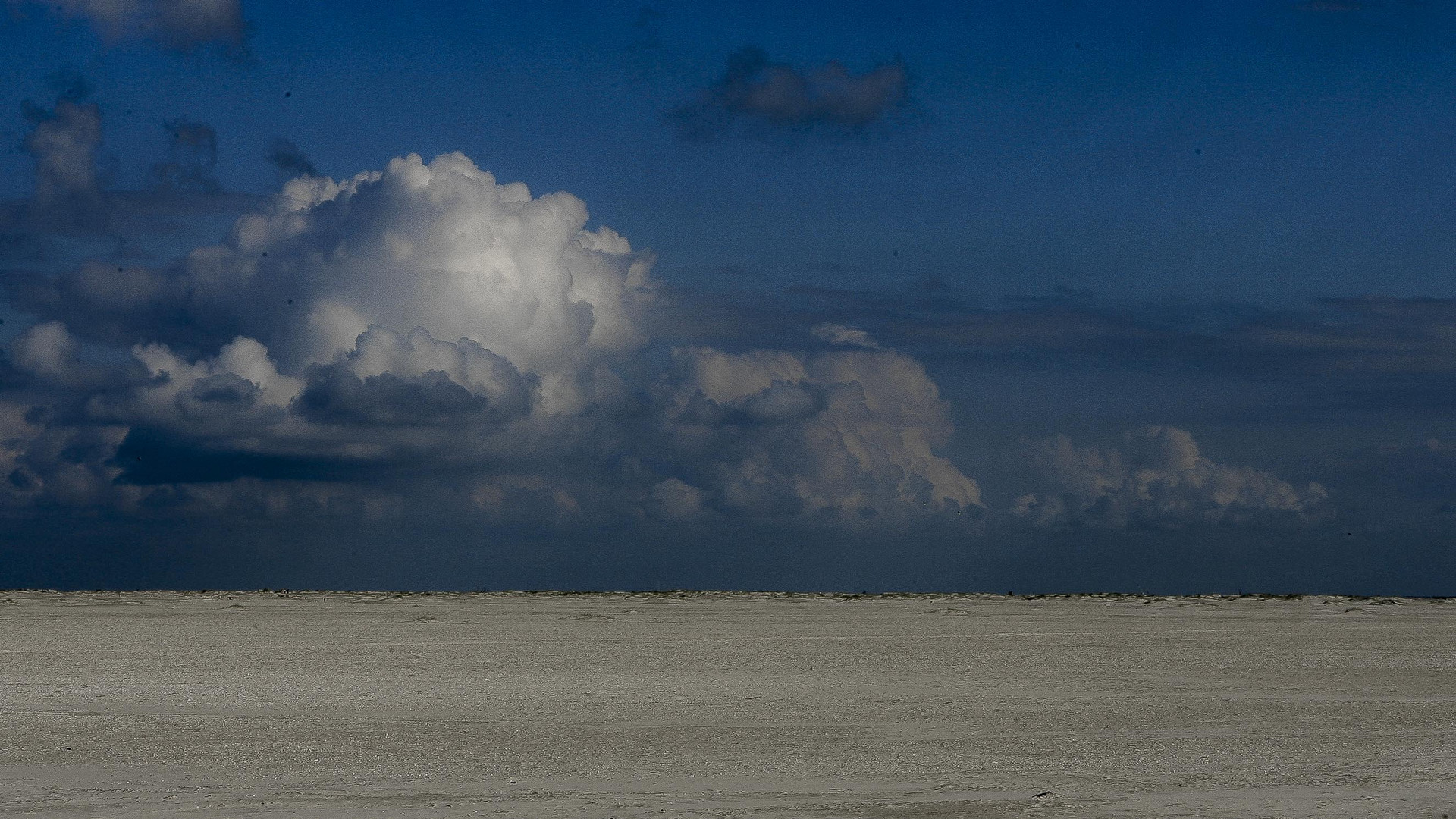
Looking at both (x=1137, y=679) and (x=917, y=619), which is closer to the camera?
(x=1137, y=679)

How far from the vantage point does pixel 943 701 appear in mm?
21859

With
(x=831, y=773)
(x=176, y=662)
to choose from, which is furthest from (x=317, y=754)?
(x=176, y=662)

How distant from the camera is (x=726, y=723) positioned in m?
19.7

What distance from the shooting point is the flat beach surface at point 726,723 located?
14.0 meters

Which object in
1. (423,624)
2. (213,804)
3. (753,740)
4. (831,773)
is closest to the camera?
(213,804)

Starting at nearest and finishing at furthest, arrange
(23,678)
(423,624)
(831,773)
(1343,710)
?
(831,773) < (1343,710) < (23,678) < (423,624)

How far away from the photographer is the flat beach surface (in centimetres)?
1404

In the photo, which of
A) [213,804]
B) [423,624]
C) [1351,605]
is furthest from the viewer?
[1351,605]

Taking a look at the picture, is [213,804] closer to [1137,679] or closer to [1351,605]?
[1137,679]

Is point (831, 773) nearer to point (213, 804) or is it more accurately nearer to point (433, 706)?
point (213, 804)

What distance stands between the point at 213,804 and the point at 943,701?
11.7 meters

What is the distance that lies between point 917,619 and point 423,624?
51.8ft

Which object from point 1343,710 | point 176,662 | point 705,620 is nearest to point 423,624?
point 705,620

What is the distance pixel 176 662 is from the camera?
28547 mm
